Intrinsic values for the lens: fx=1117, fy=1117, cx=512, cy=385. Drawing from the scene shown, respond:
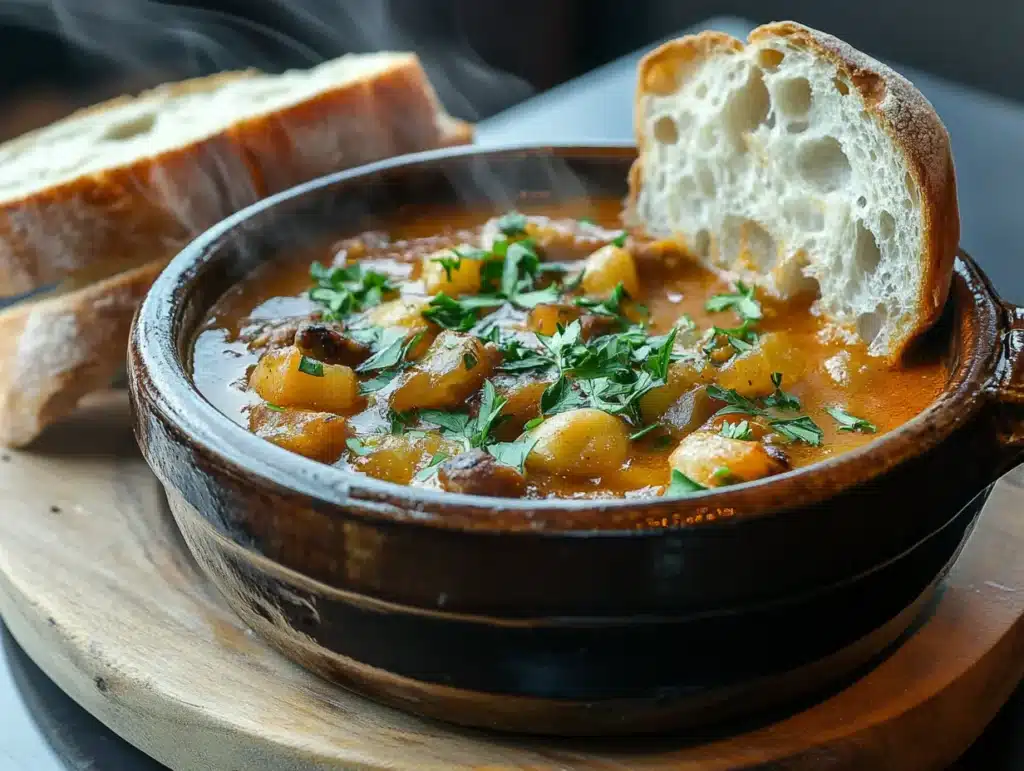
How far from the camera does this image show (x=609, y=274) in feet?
7.78

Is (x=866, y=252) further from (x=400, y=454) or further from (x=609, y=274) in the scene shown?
(x=400, y=454)

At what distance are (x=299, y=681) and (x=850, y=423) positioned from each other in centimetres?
98

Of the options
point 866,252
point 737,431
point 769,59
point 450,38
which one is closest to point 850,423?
point 737,431

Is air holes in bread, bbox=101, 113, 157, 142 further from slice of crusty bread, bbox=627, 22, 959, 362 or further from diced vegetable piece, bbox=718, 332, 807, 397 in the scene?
diced vegetable piece, bbox=718, 332, 807, 397

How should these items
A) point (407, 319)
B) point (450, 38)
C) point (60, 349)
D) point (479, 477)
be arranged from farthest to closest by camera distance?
point (450, 38)
point (60, 349)
point (407, 319)
point (479, 477)

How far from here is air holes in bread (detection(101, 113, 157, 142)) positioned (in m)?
3.17

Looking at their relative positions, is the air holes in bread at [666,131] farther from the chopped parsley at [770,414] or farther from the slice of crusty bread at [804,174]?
the chopped parsley at [770,414]

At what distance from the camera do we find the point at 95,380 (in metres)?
2.61

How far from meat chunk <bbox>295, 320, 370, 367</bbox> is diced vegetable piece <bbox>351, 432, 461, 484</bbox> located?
30 cm

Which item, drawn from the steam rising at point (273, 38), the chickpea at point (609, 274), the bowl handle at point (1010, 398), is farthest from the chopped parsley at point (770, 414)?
the steam rising at point (273, 38)

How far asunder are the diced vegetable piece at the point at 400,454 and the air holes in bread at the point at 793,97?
1017 millimetres

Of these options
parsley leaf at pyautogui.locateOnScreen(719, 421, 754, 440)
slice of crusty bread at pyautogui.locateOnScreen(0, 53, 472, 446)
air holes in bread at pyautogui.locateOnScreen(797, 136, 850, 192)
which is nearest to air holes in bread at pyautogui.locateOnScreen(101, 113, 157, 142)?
slice of crusty bread at pyautogui.locateOnScreen(0, 53, 472, 446)

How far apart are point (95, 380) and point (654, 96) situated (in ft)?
4.77

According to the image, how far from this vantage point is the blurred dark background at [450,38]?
18.1 ft
